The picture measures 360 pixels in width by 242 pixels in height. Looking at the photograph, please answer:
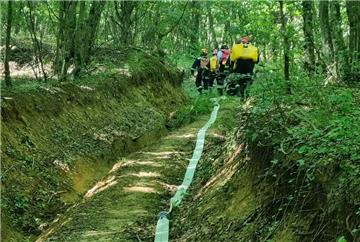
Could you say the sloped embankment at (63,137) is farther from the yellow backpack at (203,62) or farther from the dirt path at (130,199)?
the yellow backpack at (203,62)

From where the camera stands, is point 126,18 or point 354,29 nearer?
point 354,29

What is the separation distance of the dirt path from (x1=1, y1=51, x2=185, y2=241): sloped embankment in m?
0.57

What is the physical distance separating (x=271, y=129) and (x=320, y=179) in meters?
1.89

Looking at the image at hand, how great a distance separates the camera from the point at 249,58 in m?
14.8

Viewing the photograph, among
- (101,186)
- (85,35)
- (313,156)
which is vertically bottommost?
(101,186)

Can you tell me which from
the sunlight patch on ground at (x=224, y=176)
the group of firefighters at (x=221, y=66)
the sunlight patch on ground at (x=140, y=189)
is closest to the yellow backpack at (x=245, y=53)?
the group of firefighters at (x=221, y=66)

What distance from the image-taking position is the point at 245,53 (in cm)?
1477

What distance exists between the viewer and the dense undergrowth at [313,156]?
14.4 feet

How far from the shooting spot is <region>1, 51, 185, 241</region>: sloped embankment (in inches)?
369

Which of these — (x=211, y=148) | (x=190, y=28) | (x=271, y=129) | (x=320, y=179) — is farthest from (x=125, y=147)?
(x=190, y=28)

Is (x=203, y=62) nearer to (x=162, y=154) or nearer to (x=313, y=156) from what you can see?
(x=162, y=154)

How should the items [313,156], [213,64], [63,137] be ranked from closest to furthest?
[313,156]
[63,137]
[213,64]

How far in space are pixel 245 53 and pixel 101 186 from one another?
6.27m

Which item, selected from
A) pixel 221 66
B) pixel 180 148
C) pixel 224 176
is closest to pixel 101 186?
pixel 180 148
